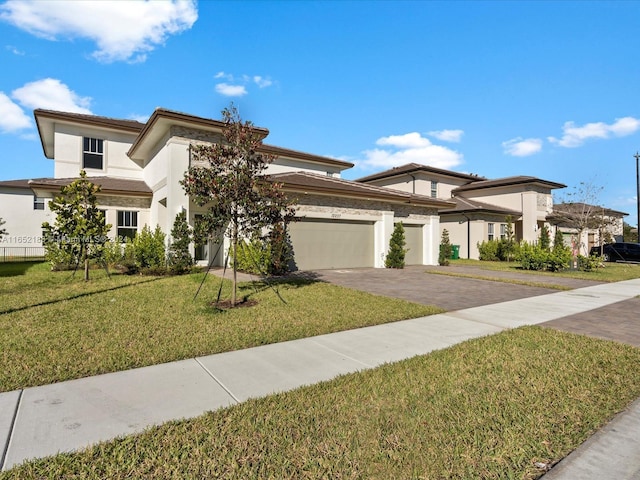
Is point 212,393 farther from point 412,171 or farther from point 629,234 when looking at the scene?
point 629,234

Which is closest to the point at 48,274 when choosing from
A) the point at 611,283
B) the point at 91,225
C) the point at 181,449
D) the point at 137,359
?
the point at 91,225

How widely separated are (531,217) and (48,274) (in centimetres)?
3344

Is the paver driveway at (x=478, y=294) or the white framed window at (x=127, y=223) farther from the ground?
the white framed window at (x=127, y=223)

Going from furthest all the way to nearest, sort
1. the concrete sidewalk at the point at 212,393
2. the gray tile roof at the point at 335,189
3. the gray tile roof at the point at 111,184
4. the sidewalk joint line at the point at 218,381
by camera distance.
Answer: the gray tile roof at the point at 335,189 < the gray tile roof at the point at 111,184 < the sidewalk joint line at the point at 218,381 < the concrete sidewalk at the point at 212,393

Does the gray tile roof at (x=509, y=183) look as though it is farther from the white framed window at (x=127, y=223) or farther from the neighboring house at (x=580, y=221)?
the white framed window at (x=127, y=223)

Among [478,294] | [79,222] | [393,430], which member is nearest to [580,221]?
[478,294]

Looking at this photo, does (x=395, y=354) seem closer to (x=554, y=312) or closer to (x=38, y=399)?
(x=38, y=399)

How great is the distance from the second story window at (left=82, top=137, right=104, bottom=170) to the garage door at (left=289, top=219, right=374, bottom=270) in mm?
11694

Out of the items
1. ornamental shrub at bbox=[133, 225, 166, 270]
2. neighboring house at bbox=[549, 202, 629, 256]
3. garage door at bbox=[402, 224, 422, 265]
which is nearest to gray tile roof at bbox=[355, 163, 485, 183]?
neighboring house at bbox=[549, 202, 629, 256]

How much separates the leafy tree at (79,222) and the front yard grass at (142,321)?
1534 millimetres

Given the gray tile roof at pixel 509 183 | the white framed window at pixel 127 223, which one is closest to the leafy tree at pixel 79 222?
the white framed window at pixel 127 223

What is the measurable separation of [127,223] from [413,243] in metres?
16.2

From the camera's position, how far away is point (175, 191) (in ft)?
47.3

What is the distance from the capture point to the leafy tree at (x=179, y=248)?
13.6m
